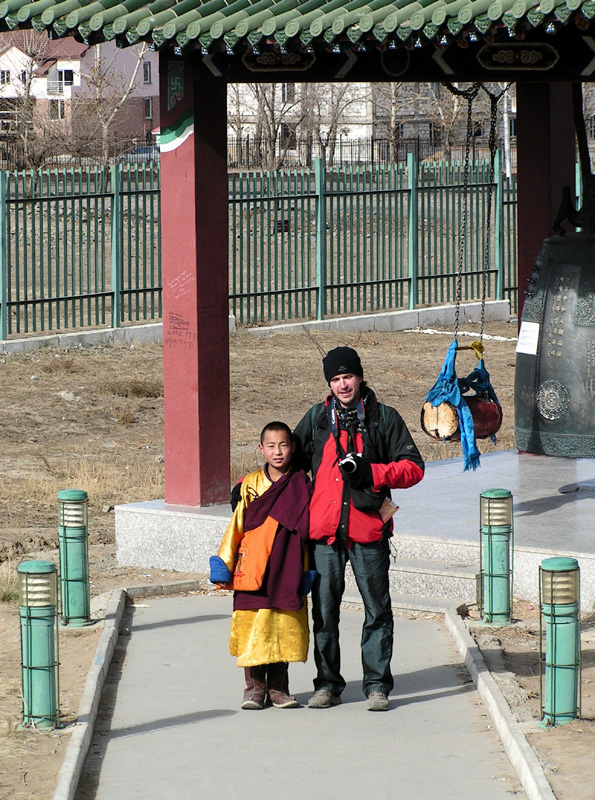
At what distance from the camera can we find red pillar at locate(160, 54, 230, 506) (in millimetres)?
9547

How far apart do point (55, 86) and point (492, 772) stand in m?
59.7

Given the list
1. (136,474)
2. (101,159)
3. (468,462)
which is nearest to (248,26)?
(468,462)

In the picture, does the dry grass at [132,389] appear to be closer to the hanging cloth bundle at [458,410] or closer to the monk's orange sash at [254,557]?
the hanging cloth bundle at [458,410]

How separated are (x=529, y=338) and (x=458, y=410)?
709 mm

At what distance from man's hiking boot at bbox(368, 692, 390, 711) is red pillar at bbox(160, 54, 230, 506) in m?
3.42

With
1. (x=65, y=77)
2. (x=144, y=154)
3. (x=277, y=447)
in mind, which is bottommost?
(x=277, y=447)

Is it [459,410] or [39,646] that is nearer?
[39,646]

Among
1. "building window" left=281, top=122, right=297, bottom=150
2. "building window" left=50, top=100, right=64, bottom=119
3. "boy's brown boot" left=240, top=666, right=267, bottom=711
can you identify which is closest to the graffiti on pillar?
"boy's brown boot" left=240, top=666, right=267, bottom=711

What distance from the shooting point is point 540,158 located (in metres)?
11.6

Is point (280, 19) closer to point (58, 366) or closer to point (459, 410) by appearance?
point (459, 410)

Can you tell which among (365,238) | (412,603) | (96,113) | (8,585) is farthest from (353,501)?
(96,113)

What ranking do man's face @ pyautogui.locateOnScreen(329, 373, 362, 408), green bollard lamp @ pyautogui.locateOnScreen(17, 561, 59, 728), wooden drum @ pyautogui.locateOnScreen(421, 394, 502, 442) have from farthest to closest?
wooden drum @ pyautogui.locateOnScreen(421, 394, 502, 442) < man's face @ pyautogui.locateOnScreen(329, 373, 362, 408) < green bollard lamp @ pyautogui.locateOnScreen(17, 561, 59, 728)

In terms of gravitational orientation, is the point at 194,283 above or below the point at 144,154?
below

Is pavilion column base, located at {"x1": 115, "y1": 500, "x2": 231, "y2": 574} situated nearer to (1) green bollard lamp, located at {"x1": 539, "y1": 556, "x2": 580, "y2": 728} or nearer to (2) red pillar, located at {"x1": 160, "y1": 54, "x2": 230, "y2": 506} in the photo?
(2) red pillar, located at {"x1": 160, "y1": 54, "x2": 230, "y2": 506}
